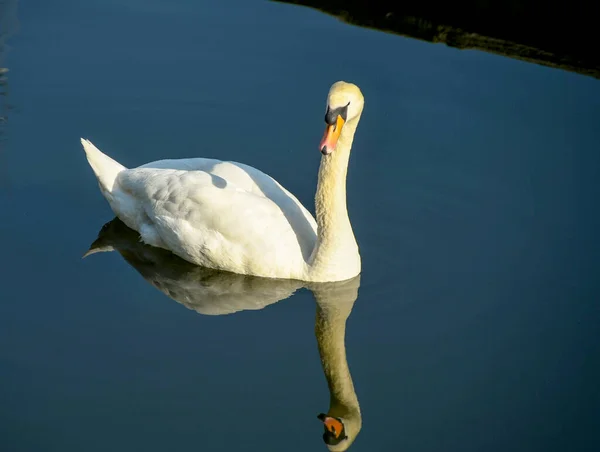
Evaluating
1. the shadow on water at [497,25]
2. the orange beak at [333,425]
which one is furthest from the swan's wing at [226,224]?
the shadow on water at [497,25]

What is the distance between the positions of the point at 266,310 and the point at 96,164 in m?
2.40

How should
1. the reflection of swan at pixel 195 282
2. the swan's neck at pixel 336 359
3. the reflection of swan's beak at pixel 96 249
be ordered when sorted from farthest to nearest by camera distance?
the reflection of swan's beak at pixel 96 249, the reflection of swan at pixel 195 282, the swan's neck at pixel 336 359

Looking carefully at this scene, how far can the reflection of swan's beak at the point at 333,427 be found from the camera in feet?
26.9

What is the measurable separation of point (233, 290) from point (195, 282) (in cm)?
39

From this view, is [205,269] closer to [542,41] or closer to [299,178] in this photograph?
[299,178]

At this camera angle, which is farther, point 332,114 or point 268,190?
point 268,190

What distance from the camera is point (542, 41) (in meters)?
15.2

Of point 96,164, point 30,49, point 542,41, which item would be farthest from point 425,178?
point 30,49

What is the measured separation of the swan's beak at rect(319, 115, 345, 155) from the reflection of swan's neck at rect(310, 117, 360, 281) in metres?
0.40

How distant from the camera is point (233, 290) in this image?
32.8ft

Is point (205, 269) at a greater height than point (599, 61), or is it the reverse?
point (599, 61)

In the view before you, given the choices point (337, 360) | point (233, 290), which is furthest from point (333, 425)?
point (233, 290)

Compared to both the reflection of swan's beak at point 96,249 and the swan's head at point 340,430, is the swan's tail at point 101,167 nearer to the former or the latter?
the reflection of swan's beak at point 96,249

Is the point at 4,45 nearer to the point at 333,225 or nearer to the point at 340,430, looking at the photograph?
the point at 333,225
